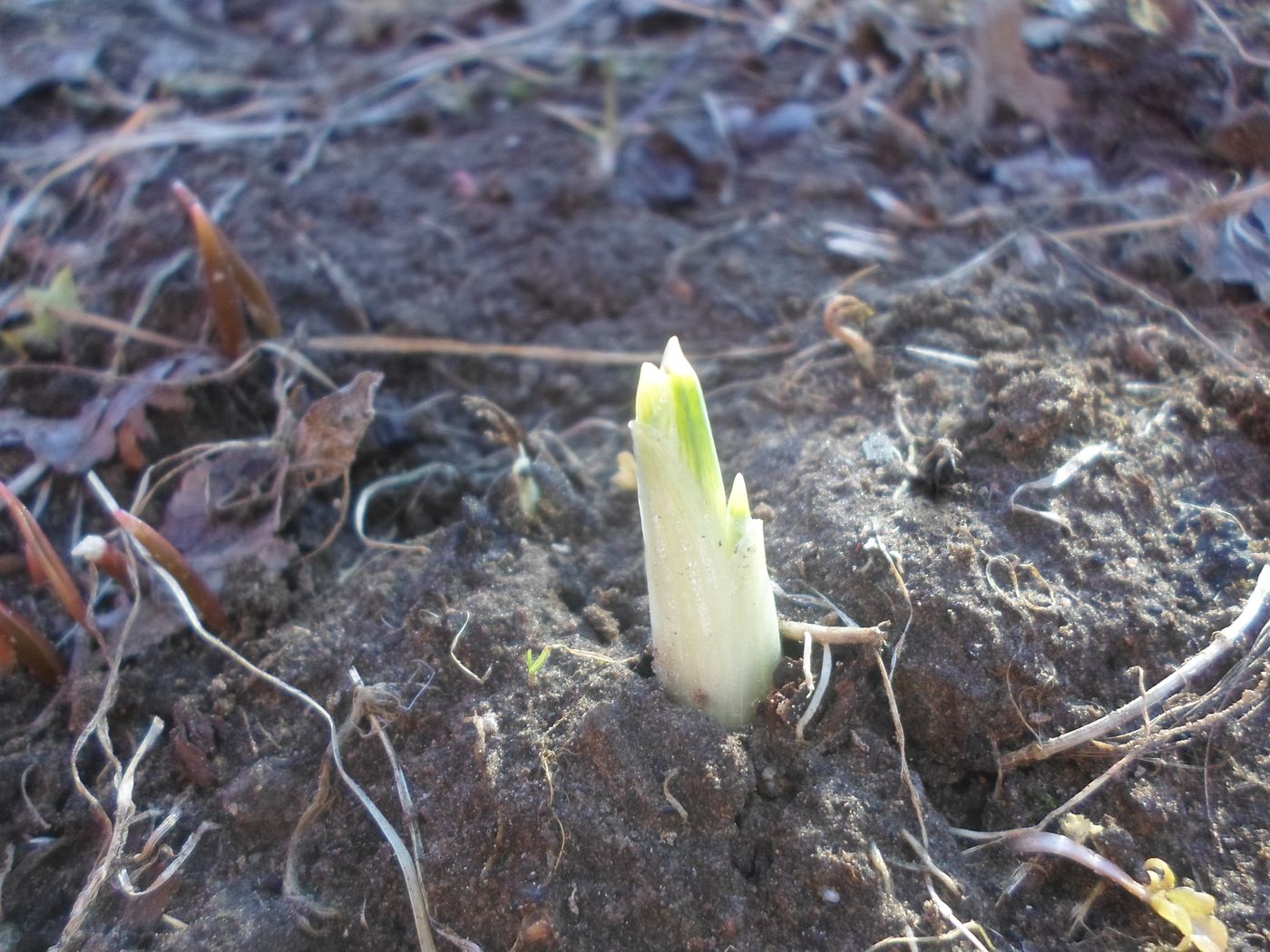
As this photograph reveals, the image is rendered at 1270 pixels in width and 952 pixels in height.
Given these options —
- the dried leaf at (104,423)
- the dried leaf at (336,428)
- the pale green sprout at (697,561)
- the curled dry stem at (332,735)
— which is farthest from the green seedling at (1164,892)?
the dried leaf at (104,423)

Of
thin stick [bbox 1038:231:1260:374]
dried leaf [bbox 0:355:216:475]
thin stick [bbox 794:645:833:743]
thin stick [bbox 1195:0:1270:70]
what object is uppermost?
thin stick [bbox 1195:0:1270:70]

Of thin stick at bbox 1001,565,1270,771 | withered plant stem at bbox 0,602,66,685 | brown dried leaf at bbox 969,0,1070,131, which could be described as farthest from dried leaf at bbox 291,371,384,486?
brown dried leaf at bbox 969,0,1070,131

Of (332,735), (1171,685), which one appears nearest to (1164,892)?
(1171,685)

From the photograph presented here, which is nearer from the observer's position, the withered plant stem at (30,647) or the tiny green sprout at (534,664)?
the tiny green sprout at (534,664)

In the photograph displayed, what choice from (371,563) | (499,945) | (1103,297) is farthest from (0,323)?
(1103,297)

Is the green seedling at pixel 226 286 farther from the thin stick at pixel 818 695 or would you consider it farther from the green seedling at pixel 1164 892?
the green seedling at pixel 1164 892

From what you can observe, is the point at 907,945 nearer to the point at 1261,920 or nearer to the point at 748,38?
the point at 1261,920

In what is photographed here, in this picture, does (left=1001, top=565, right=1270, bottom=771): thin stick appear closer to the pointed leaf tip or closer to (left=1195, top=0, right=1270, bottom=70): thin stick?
the pointed leaf tip
